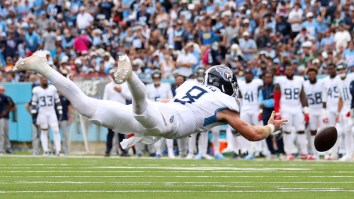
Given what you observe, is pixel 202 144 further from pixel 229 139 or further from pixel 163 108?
pixel 163 108

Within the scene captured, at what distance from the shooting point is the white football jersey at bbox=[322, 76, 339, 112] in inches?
757

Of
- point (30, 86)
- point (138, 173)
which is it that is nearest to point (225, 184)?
point (138, 173)

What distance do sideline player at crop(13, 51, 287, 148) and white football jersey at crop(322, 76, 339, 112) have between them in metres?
9.17

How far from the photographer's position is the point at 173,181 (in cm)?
1104

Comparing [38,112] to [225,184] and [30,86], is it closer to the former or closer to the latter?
[30,86]

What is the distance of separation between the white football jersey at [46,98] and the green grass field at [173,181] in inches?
218

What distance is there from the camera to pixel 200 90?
1012cm

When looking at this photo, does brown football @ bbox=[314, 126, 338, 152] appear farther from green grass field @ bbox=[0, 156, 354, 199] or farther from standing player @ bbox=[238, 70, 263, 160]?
standing player @ bbox=[238, 70, 263, 160]

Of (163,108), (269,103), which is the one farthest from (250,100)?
(163,108)

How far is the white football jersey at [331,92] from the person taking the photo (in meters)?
19.2

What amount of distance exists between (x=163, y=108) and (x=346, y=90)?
942 centimetres

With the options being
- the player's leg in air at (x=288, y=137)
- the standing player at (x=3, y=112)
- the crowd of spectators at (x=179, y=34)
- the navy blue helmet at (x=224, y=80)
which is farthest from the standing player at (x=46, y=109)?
the navy blue helmet at (x=224, y=80)

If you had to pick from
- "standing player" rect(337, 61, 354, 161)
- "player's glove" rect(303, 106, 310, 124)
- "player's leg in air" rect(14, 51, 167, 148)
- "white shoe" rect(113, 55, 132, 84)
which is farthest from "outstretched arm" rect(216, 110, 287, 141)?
"player's glove" rect(303, 106, 310, 124)

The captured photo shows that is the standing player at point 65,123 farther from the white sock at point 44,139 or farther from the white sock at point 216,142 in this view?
the white sock at point 216,142
